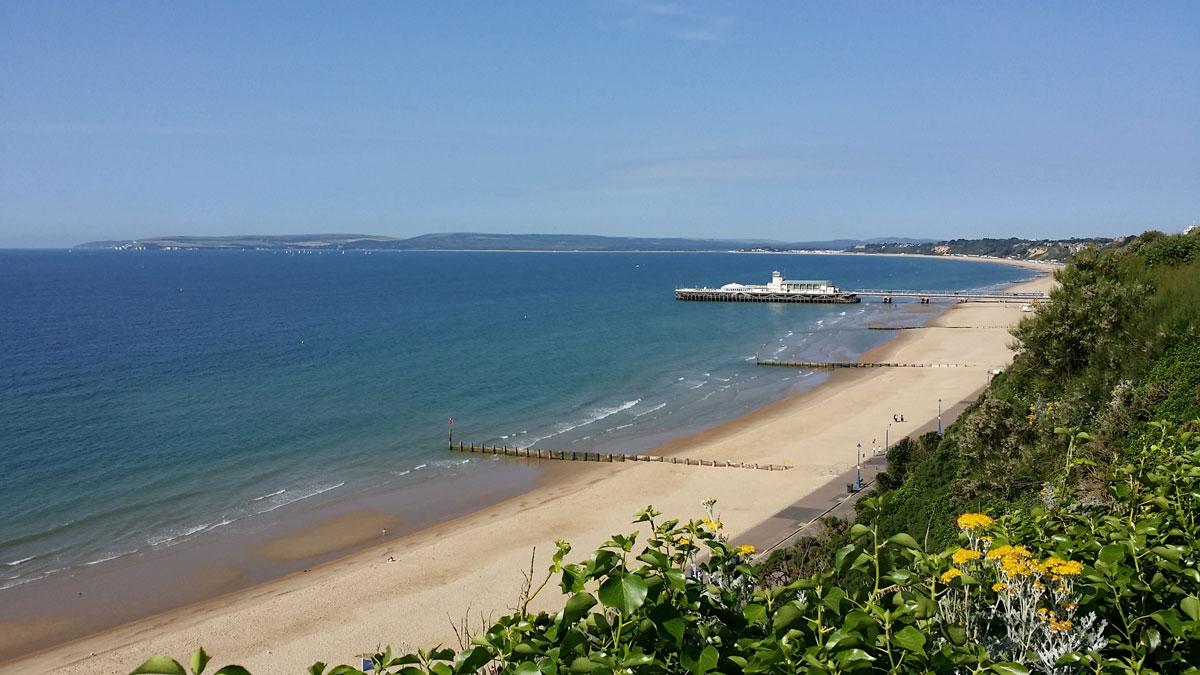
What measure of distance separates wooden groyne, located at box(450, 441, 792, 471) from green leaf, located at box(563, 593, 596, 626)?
3356 centimetres

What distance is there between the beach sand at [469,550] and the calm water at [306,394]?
4551 millimetres

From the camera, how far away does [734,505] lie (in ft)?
102

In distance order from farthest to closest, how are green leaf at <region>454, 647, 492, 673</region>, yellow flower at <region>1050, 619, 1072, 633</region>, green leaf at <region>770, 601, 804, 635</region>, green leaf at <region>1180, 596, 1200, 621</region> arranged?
1. yellow flower at <region>1050, 619, 1072, 633</region>
2. green leaf at <region>1180, 596, 1200, 621</region>
3. green leaf at <region>770, 601, 804, 635</region>
4. green leaf at <region>454, 647, 492, 673</region>

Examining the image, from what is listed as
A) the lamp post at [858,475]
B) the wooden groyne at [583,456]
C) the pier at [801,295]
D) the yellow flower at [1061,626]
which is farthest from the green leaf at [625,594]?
the pier at [801,295]

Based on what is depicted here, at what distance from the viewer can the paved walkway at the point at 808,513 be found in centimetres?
2483

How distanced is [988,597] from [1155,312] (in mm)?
18317

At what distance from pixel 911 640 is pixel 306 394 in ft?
175

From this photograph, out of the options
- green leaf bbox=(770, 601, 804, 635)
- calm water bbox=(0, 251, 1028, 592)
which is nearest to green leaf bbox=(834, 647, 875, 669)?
green leaf bbox=(770, 601, 804, 635)

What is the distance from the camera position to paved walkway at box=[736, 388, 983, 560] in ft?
81.5

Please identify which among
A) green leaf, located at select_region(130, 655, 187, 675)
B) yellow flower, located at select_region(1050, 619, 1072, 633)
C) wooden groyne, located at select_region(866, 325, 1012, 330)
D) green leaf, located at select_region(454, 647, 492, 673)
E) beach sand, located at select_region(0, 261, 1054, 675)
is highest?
green leaf, located at select_region(130, 655, 187, 675)

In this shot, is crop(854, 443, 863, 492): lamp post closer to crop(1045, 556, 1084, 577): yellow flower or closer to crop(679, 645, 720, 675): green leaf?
crop(1045, 556, 1084, 577): yellow flower

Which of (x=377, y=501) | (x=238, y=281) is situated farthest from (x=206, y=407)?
(x=238, y=281)

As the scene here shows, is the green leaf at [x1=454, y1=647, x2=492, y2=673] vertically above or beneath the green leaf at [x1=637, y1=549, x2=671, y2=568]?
beneath

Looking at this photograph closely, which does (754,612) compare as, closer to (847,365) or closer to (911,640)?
(911,640)
